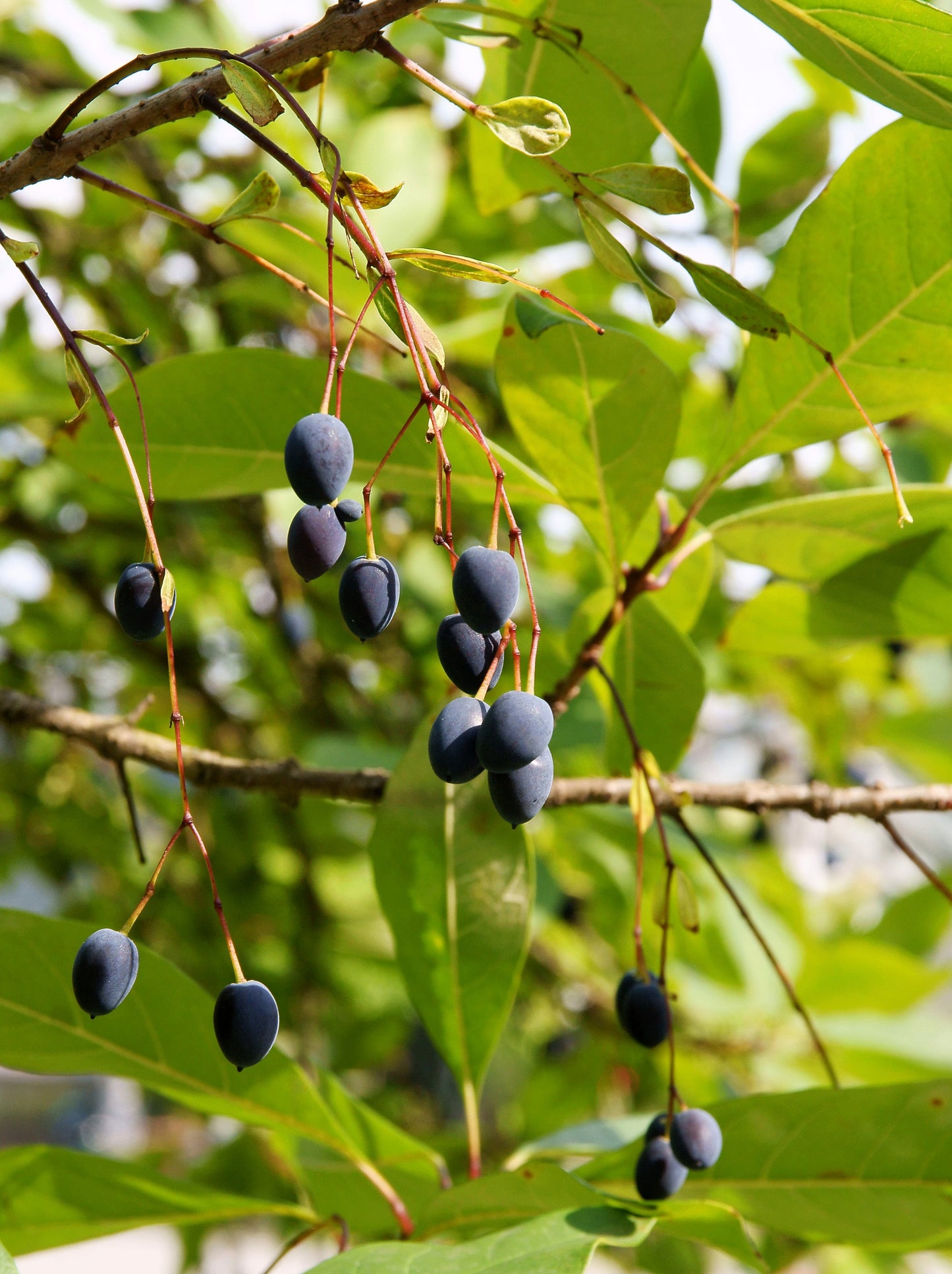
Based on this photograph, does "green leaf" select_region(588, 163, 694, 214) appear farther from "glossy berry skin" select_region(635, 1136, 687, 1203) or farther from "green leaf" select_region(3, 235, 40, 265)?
"glossy berry skin" select_region(635, 1136, 687, 1203)

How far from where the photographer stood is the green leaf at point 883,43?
2.19 feet

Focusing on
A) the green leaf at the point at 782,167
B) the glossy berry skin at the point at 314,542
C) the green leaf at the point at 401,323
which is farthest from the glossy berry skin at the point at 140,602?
the green leaf at the point at 782,167

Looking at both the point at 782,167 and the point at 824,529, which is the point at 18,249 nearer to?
the point at 824,529

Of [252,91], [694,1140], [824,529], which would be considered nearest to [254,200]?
[252,91]

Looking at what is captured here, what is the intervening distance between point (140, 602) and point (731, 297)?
41 cm

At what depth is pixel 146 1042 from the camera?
39.6 inches

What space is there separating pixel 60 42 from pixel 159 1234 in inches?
362

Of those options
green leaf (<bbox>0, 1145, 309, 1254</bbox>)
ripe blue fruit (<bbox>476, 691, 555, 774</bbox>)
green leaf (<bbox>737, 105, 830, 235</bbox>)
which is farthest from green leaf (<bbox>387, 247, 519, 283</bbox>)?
green leaf (<bbox>737, 105, 830, 235</bbox>)

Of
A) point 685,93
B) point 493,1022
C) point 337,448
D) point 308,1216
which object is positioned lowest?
point 308,1216

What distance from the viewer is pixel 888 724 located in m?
2.52

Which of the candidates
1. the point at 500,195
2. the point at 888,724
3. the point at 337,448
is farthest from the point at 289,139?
the point at 888,724

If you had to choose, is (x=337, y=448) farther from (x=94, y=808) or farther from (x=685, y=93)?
(x=94, y=808)

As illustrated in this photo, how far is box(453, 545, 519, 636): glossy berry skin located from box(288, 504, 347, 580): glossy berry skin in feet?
0.24

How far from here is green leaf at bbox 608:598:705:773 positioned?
113cm
